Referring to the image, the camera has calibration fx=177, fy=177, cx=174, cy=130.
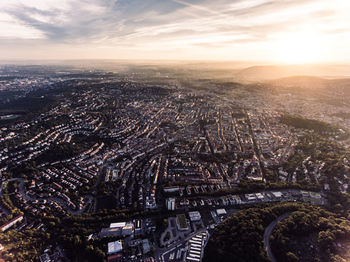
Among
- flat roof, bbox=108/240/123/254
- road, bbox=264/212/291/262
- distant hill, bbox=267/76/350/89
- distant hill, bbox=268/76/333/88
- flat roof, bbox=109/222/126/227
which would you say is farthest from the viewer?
distant hill, bbox=268/76/333/88

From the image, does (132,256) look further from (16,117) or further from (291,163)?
(16,117)

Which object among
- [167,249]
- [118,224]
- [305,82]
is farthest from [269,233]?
[305,82]

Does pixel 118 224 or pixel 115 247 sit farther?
pixel 118 224

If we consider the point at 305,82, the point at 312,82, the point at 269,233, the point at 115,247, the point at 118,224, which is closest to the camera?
the point at 115,247

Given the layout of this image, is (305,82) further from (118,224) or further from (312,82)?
(118,224)

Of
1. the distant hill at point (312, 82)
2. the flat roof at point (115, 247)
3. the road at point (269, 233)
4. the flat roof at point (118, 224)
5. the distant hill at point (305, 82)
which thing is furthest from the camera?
the distant hill at point (305, 82)

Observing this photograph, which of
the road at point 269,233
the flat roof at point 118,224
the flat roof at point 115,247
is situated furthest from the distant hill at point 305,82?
the flat roof at point 115,247

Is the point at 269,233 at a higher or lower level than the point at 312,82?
lower

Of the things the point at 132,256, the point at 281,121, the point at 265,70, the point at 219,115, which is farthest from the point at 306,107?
the point at 265,70

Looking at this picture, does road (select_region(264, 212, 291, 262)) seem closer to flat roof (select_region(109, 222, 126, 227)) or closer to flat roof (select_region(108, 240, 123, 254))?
flat roof (select_region(108, 240, 123, 254))

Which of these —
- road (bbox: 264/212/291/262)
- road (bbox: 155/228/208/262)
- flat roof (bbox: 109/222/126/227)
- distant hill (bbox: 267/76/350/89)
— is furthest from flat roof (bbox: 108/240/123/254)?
distant hill (bbox: 267/76/350/89)

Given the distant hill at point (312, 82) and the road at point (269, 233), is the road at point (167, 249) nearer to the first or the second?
the road at point (269, 233)
